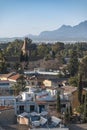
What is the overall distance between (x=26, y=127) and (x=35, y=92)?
17.1 ft

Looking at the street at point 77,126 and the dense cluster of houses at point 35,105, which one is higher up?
the dense cluster of houses at point 35,105

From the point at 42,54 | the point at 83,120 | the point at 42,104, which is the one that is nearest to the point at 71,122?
the point at 83,120

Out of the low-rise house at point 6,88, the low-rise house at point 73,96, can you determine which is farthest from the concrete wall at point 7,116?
the low-rise house at point 6,88

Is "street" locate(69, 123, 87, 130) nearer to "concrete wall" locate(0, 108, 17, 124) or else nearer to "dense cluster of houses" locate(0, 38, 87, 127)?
"dense cluster of houses" locate(0, 38, 87, 127)

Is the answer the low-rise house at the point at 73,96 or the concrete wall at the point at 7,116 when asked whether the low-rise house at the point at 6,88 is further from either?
the concrete wall at the point at 7,116

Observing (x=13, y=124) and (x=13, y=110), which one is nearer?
(x=13, y=124)

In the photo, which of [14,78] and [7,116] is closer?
[7,116]

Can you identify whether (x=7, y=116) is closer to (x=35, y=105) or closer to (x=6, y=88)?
(x=35, y=105)

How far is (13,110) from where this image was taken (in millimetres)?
18828

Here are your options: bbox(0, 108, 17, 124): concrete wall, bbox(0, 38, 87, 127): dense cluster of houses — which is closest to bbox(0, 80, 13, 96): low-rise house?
bbox(0, 38, 87, 127): dense cluster of houses

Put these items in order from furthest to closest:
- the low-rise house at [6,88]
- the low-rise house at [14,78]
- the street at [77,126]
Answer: the low-rise house at [14,78] < the low-rise house at [6,88] < the street at [77,126]

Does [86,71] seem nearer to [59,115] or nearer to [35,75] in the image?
[35,75]

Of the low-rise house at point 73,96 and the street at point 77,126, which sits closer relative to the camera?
the street at point 77,126

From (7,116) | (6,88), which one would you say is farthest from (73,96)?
(6,88)
